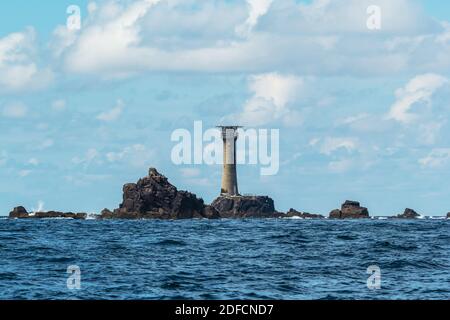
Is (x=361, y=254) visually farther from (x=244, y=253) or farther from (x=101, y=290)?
(x=101, y=290)

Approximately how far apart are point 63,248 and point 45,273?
2051 centimetres

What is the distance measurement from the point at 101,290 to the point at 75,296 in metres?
2.16

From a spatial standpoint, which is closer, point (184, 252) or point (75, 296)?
point (75, 296)

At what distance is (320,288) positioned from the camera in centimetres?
4419

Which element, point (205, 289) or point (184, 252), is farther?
point (184, 252)

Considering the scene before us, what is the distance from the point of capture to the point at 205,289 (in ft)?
144

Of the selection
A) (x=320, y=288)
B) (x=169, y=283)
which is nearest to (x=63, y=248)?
(x=169, y=283)

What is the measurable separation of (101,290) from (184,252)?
25069 mm
